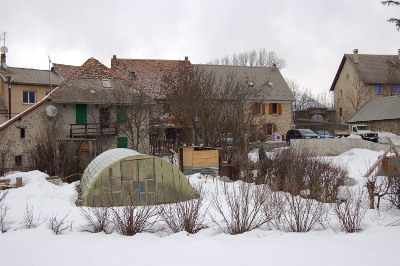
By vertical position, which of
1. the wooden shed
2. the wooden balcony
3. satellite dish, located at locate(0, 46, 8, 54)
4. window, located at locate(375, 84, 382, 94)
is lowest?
the wooden shed

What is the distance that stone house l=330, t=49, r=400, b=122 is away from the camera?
43281mm

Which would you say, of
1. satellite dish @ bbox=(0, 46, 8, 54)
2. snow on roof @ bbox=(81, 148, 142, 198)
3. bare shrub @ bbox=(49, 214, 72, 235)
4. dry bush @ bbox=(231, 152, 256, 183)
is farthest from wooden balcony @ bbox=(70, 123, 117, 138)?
bare shrub @ bbox=(49, 214, 72, 235)

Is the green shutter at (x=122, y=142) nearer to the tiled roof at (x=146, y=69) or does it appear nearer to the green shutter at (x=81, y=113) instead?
the green shutter at (x=81, y=113)

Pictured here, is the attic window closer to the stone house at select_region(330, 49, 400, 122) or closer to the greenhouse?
the greenhouse

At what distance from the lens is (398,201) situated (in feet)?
37.9

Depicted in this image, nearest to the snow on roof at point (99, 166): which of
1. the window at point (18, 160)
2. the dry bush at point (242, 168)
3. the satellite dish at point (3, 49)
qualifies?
the dry bush at point (242, 168)

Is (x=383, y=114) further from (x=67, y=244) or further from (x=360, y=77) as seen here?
(x=67, y=244)

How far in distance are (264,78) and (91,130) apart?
70.9 feet

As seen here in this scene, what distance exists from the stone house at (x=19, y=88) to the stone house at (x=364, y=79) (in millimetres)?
32162

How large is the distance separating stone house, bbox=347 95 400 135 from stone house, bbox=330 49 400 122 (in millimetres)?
5292

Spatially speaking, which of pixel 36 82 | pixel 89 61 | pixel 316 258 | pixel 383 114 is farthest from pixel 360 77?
pixel 316 258

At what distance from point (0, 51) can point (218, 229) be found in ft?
110

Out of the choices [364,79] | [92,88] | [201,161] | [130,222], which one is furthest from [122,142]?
[364,79]

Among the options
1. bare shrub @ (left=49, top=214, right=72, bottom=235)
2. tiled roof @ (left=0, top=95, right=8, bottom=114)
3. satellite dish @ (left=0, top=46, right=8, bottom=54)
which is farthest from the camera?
satellite dish @ (left=0, top=46, right=8, bottom=54)
